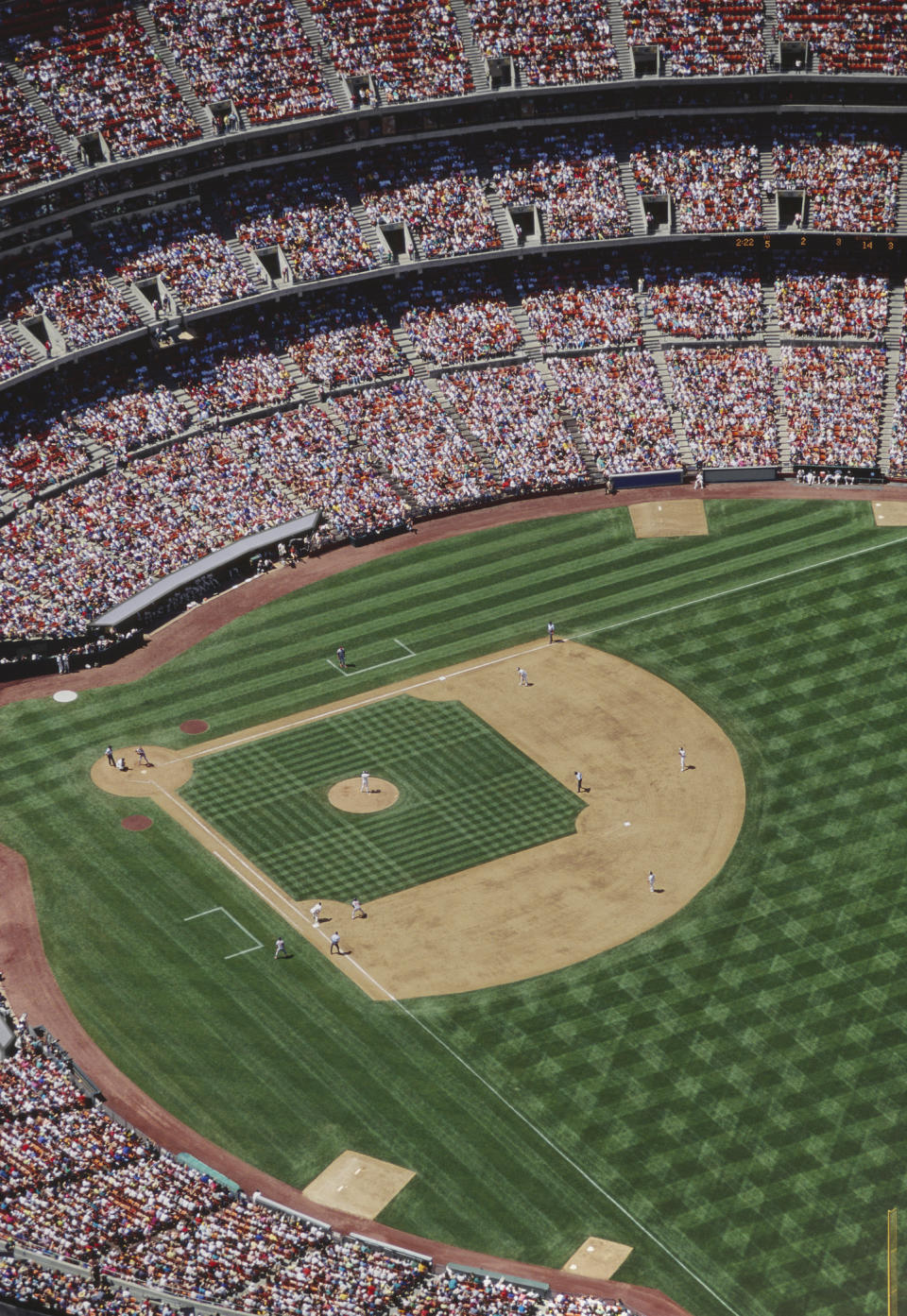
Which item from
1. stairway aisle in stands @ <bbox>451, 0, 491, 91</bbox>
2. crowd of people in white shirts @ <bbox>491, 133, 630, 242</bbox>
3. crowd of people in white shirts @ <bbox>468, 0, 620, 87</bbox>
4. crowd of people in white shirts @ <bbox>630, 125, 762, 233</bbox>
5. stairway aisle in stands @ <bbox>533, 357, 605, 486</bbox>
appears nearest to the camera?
stairway aisle in stands @ <bbox>533, 357, 605, 486</bbox>

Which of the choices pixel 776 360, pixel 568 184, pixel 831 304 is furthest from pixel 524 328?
pixel 831 304

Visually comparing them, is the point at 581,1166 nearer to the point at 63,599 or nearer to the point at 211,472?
the point at 63,599

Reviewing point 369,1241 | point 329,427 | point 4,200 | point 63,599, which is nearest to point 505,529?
point 329,427

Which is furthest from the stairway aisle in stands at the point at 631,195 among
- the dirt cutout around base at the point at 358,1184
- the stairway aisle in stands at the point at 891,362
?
the dirt cutout around base at the point at 358,1184

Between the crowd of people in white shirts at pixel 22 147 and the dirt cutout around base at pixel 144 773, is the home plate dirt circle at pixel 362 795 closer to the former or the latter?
the dirt cutout around base at pixel 144 773

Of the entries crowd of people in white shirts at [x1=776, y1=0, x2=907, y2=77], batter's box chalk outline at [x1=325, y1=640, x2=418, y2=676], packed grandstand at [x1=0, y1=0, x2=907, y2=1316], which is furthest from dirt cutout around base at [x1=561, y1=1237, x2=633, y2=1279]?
crowd of people in white shirts at [x1=776, y1=0, x2=907, y2=77]

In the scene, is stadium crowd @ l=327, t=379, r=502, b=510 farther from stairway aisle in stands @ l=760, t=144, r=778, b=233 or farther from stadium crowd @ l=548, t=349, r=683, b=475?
stairway aisle in stands @ l=760, t=144, r=778, b=233
